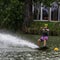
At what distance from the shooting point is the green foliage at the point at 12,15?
33.3m

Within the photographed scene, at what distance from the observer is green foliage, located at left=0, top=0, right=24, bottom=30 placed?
3331 cm

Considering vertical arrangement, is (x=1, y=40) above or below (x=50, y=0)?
below

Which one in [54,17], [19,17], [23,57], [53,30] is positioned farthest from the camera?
[54,17]

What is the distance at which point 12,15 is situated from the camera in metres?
33.6

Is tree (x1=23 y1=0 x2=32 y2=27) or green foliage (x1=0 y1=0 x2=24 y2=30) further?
tree (x1=23 y1=0 x2=32 y2=27)

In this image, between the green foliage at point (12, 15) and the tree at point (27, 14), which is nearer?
the green foliage at point (12, 15)

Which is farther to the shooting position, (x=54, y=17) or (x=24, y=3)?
(x=54, y=17)

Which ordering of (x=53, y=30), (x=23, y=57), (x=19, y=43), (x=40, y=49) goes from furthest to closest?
(x=53, y=30) < (x=19, y=43) < (x=40, y=49) < (x=23, y=57)

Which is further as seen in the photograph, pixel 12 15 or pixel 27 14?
pixel 27 14

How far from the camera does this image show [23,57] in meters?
14.1

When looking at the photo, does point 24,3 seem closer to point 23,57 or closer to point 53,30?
point 53,30

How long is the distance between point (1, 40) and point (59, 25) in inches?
631

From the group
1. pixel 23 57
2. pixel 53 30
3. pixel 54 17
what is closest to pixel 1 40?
pixel 23 57

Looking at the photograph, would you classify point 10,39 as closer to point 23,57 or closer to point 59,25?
point 23,57
